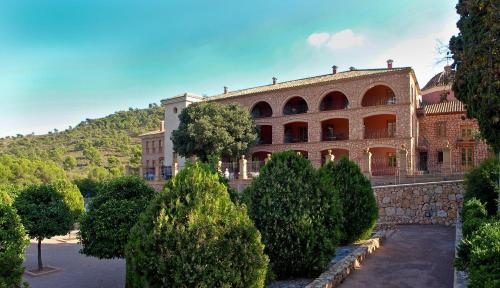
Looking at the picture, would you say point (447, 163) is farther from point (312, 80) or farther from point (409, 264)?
point (312, 80)

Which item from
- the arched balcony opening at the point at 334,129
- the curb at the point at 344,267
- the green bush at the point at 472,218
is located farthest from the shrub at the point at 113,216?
the arched balcony opening at the point at 334,129

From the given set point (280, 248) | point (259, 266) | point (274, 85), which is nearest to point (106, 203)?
point (280, 248)

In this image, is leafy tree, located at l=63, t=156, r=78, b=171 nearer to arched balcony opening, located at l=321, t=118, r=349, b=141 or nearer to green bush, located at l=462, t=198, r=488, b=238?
arched balcony opening, located at l=321, t=118, r=349, b=141

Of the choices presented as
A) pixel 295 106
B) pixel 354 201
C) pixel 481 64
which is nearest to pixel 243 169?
pixel 295 106

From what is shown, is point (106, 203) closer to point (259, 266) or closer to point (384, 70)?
point (259, 266)

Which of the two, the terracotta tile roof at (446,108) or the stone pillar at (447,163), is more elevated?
the terracotta tile roof at (446,108)

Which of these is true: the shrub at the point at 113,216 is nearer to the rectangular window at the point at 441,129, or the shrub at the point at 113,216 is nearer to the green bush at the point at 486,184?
the green bush at the point at 486,184

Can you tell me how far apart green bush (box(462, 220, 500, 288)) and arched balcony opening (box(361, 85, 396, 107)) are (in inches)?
979

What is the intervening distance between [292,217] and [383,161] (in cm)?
2005

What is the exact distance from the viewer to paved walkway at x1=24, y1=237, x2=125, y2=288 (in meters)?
10.7

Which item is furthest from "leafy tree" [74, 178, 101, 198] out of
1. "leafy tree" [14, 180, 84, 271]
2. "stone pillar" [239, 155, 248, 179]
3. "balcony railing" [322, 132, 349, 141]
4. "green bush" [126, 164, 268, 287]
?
"green bush" [126, 164, 268, 287]

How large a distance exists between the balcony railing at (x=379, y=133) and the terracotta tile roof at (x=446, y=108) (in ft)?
11.1

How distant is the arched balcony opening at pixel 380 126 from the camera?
2933 centimetres

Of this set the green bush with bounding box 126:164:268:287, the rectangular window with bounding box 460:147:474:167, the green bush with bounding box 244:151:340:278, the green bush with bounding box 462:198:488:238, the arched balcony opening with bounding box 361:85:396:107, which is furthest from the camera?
the arched balcony opening with bounding box 361:85:396:107
